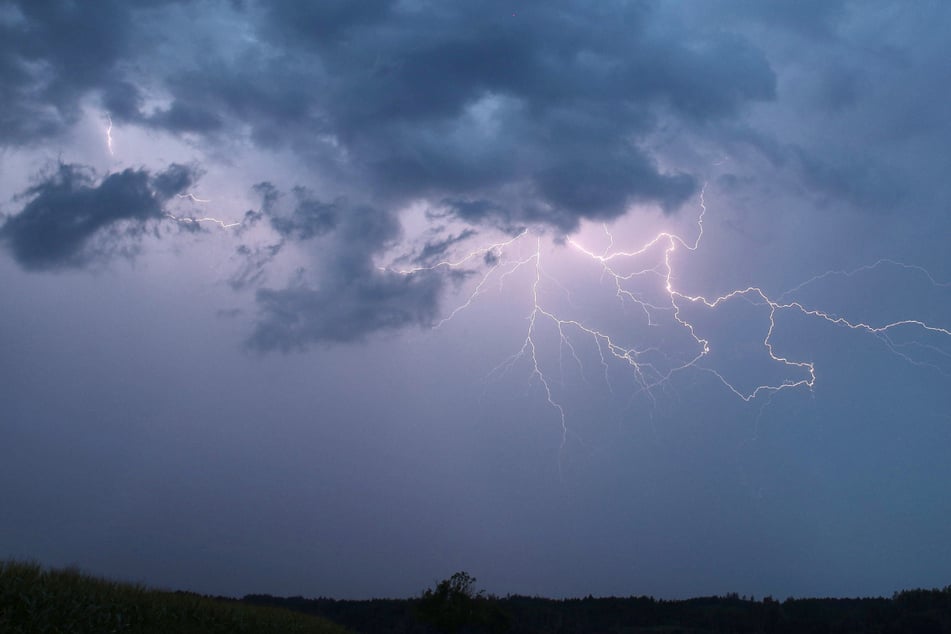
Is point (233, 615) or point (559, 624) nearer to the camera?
point (233, 615)

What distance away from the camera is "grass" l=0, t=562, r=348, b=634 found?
29.5 feet

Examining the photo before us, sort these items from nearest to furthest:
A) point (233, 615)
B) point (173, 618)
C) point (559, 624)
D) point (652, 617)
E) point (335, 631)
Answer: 1. point (173, 618)
2. point (233, 615)
3. point (335, 631)
4. point (559, 624)
5. point (652, 617)

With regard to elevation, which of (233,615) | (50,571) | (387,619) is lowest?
(387,619)

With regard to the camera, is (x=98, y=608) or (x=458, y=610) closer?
(x=98, y=608)

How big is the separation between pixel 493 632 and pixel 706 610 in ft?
53.8

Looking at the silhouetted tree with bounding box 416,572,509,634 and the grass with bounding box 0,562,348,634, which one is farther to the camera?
the silhouetted tree with bounding box 416,572,509,634

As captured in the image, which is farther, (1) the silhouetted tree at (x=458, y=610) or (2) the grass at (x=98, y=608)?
(1) the silhouetted tree at (x=458, y=610)

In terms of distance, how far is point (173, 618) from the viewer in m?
11.8

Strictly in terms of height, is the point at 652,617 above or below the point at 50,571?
below

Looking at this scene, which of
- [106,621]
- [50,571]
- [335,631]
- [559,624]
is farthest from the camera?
[559,624]

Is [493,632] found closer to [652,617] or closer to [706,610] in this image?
[652,617]

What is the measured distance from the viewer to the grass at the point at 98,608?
8979 mm

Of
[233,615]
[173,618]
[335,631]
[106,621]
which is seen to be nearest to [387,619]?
[335,631]

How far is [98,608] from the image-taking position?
995 cm
